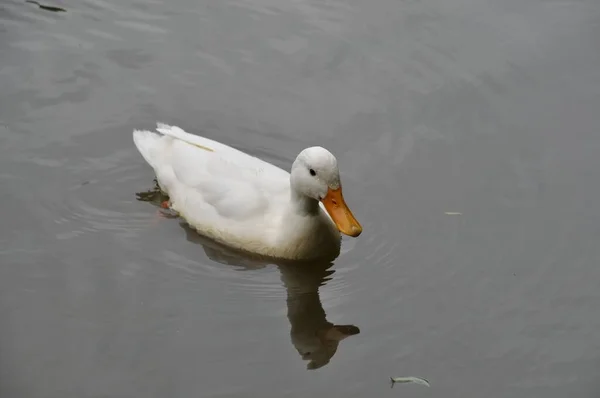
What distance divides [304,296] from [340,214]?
0.62 metres

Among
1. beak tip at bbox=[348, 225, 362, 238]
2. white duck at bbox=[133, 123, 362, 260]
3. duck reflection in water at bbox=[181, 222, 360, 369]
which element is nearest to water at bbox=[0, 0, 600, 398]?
duck reflection in water at bbox=[181, 222, 360, 369]

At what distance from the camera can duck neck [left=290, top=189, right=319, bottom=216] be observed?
678cm

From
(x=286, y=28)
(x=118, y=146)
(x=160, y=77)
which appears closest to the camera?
(x=118, y=146)

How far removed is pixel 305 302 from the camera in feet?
21.6

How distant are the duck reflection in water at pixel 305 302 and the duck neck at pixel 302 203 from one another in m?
0.39

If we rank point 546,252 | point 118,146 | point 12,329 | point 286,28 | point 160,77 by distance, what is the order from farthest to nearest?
point 286,28
point 160,77
point 118,146
point 546,252
point 12,329

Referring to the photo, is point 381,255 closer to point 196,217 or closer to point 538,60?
point 196,217

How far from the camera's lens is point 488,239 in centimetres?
700

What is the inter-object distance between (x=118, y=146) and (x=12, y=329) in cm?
235

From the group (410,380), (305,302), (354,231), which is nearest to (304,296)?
(305,302)

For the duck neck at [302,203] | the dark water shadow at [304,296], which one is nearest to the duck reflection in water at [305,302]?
the dark water shadow at [304,296]

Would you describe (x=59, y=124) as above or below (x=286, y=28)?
below

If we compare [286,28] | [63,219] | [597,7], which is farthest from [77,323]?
[597,7]

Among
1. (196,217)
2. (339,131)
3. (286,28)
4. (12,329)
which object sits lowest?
(12,329)
